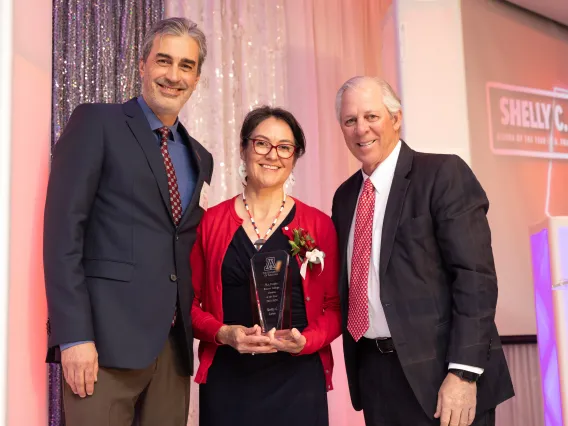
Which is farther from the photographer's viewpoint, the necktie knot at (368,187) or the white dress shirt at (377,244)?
the necktie knot at (368,187)

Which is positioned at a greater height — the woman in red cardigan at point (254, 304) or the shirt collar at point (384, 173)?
the shirt collar at point (384, 173)

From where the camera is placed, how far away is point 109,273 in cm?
188

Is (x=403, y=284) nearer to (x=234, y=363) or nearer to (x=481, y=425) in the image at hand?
(x=481, y=425)

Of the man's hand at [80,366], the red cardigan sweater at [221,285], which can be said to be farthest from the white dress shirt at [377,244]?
the man's hand at [80,366]

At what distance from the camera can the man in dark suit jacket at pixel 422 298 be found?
1.91 meters

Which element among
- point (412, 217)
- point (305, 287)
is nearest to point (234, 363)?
point (305, 287)

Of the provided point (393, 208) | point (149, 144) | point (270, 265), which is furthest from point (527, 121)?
point (149, 144)

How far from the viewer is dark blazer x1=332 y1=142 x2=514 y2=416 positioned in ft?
6.30

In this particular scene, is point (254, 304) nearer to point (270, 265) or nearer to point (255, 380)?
point (270, 265)

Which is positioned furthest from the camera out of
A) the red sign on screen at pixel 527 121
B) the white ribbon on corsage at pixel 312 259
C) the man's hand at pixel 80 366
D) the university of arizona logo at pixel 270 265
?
the red sign on screen at pixel 527 121

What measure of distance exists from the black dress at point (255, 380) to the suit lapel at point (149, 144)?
1.39 ft

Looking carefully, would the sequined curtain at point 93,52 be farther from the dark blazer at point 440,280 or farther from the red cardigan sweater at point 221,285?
the dark blazer at point 440,280

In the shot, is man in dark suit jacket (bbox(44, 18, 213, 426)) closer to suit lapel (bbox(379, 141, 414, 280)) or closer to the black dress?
the black dress

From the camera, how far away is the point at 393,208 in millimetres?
2070
